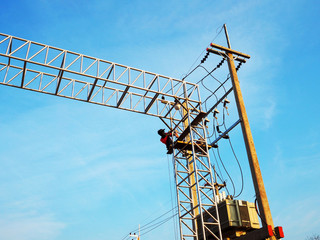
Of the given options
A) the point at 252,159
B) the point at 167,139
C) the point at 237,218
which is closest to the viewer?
the point at 252,159

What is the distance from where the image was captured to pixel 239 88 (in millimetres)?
11914

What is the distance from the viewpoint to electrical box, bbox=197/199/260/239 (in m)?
11.6

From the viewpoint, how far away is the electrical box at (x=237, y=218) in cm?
1162

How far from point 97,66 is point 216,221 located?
9.06 metres

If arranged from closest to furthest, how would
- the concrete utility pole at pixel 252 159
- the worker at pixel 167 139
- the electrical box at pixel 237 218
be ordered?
the concrete utility pole at pixel 252 159
the electrical box at pixel 237 218
the worker at pixel 167 139

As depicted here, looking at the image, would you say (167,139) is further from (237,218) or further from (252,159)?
(252,159)

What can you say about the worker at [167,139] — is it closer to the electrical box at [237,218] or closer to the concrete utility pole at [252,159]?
the electrical box at [237,218]

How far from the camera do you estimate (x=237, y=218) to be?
38.5 ft

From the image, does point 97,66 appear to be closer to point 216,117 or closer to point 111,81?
point 111,81

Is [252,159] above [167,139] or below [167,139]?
below

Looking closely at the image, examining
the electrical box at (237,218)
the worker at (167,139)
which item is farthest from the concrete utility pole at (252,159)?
the worker at (167,139)

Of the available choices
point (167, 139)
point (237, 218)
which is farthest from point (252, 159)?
point (167, 139)

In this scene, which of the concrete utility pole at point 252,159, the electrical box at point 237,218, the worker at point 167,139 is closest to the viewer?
the concrete utility pole at point 252,159

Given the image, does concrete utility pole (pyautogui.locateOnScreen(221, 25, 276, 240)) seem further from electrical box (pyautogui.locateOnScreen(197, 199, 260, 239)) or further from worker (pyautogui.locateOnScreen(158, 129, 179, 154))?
worker (pyautogui.locateOnScreen(158, 129, 179, 154))
